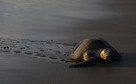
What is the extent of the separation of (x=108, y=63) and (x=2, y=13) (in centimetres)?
742

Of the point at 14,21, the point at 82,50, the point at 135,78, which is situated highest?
the point at 14,21

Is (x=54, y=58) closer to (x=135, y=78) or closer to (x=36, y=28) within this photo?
(x=135, y=78)

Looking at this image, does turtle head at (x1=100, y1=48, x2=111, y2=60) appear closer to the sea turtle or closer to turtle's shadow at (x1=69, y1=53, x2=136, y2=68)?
the sea turtle

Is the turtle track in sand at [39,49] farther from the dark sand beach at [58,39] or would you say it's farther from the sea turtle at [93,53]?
the sea turtle at [93,53]

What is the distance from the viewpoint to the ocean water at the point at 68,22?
830cm

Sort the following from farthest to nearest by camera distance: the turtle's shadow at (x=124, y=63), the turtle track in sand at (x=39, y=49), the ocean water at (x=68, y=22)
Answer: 1. the ocean water at (x=68, y=22)
2. the turtle track in sand at (x=39, y=49)
3. the turtle's shadow at (x=124, y=63)

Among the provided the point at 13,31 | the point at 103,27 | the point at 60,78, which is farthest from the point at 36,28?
the point at 60,78

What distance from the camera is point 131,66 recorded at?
5598 mm

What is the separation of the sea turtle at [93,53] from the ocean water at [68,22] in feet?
3.52

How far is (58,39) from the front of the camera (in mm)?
7977

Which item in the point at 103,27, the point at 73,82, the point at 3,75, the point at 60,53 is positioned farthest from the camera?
the point at 103,27

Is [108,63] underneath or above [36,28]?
underneath

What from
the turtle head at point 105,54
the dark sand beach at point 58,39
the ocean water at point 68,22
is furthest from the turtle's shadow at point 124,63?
the ocean water at point 68,22

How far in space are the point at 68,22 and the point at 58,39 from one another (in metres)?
2.65
